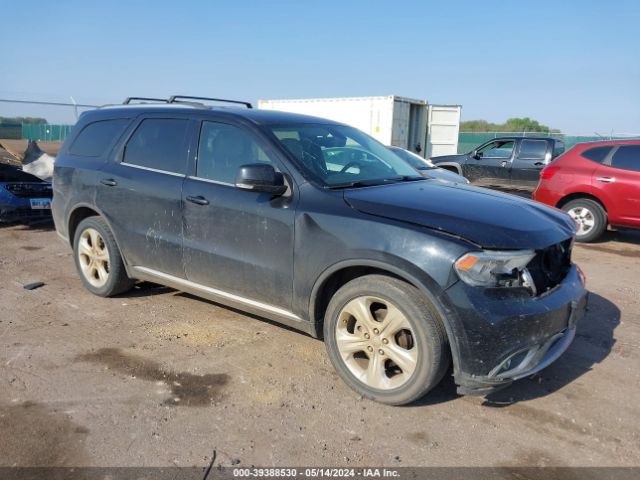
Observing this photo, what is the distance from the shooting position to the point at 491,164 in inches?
500

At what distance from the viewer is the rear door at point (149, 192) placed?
14.1 feet

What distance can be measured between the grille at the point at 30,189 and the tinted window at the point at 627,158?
8811 mm

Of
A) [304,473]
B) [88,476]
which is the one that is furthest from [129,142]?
[304,473]

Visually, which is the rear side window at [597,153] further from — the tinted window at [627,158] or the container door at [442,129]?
the container door at [442,129]

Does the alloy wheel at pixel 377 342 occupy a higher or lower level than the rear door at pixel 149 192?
lower

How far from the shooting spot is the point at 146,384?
3.55 m

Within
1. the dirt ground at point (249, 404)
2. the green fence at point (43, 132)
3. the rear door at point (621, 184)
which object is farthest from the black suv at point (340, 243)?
the green fence at point (43, 132)

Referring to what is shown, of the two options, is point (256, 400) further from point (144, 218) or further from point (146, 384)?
point (144, 218)

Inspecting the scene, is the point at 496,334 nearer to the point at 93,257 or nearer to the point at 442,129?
the point at 93,257

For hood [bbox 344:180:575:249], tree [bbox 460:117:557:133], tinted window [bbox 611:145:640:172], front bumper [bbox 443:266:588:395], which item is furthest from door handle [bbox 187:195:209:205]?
tree [bbox 460:117:557:133]

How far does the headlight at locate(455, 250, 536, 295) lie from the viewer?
9.62ft

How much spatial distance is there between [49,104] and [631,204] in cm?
1814

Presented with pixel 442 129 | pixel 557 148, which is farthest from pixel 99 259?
pixel 442 129

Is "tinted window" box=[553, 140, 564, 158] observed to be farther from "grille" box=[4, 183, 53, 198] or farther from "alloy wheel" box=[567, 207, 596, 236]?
"grille" box=[4, 183, 53, 198]
